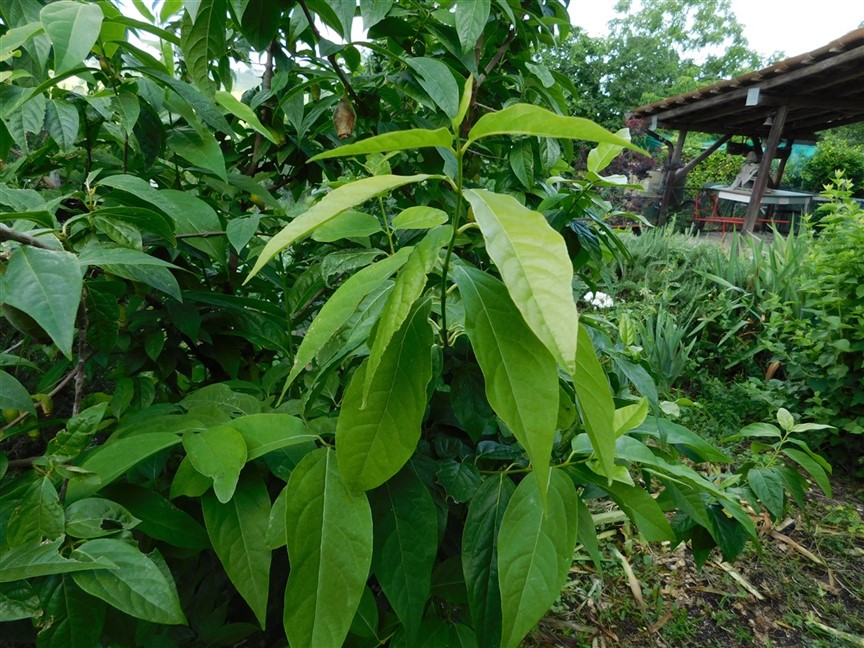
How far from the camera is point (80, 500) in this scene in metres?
0.44

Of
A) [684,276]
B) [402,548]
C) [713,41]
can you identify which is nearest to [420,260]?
[402,548]

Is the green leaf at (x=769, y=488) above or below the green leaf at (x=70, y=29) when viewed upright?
below

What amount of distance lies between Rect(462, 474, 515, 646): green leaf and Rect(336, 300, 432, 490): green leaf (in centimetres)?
18

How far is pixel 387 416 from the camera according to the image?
42 centimetres

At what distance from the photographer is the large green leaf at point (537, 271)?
0.27m

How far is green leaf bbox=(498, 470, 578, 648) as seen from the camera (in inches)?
17.4

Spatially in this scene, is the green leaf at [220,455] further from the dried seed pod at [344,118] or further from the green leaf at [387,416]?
the dried seed pod at [344,118]

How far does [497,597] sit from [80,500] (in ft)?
1.33

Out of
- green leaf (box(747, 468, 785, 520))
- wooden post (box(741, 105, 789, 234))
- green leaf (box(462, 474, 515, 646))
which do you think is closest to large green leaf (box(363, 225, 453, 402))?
green leaf (box(462, 474, 515, 646))

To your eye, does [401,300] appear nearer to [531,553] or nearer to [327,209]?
[327,209]

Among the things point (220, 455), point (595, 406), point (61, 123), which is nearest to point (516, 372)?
point (595, 406)

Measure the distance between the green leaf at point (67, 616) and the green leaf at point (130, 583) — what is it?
0.9 inches

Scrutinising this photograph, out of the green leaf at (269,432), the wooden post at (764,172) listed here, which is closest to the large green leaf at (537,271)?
the green leaf at (269,432)

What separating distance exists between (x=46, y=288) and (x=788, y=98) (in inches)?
339
